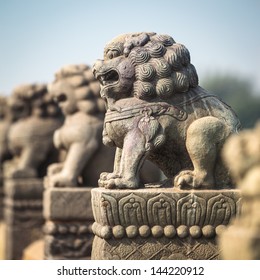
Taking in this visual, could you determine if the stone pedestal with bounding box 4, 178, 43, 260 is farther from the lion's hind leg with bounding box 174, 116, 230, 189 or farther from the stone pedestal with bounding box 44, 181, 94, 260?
the lion's hind leg with bounding box 174, 116, 230, 189

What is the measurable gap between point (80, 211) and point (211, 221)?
305 cm

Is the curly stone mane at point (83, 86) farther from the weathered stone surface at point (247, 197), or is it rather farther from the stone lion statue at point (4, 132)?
the weathered stone surface at point (247, 197)

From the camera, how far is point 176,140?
5.80 meters

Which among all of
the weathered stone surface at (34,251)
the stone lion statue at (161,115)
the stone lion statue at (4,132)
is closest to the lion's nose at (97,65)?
the stone lion statue at (161,115)

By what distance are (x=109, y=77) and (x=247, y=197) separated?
2.90 m

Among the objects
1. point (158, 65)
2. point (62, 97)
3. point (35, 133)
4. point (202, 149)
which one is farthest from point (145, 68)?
point (35, 133)

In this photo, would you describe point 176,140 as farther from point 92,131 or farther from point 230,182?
point 92,131

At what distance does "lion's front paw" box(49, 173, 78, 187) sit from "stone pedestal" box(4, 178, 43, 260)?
7.20 ft

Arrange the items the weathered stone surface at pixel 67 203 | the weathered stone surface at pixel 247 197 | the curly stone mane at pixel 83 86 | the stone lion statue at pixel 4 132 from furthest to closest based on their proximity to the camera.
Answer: the stone lion statue at pixel 4 132, the curly stone mane at pixel 83 86, the weathered stone surface at pixel 67 203, the weathered stone surface at pixel 247 197

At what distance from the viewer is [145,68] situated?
19.0ft

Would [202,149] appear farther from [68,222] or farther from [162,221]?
[68,222]

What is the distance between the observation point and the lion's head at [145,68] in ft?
18.9

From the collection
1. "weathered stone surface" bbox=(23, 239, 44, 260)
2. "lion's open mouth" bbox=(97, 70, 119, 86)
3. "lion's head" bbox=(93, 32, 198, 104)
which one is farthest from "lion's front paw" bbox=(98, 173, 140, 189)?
"weathered stone surface" bbox=(23, 239, 44, 260)
